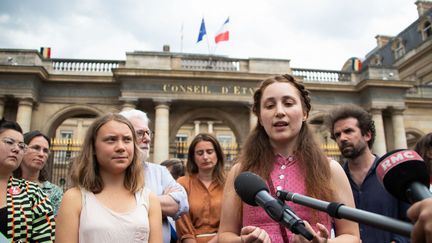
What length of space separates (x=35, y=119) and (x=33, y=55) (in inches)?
136

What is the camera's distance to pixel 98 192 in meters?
2.58

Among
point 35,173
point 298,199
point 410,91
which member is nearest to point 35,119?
point 35,173

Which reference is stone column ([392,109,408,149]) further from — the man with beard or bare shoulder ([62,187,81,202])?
bare shoulder ([62,187,81,202])

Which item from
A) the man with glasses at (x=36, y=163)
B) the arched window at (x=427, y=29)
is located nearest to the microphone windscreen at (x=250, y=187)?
the man with glasses at (x=36, y=163)

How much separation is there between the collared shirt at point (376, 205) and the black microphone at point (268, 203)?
67.6 inches

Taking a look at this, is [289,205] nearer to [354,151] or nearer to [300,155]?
[300,155]

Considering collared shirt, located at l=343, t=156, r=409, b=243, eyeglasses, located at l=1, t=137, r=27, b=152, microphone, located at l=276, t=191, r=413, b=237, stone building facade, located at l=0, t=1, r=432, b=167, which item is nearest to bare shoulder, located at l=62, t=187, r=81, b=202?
eyeglasses, located at l=1, t=137, r=27, b=152

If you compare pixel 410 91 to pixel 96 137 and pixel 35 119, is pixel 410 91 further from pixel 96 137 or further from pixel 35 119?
pixel 96 137

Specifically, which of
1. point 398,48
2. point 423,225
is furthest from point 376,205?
point 398,48

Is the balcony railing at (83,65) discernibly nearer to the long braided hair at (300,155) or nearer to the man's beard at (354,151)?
the man's beard at (354,151)

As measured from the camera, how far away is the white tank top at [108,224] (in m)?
2.35

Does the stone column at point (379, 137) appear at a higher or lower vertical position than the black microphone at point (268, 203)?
higher

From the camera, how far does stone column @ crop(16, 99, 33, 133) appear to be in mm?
17734

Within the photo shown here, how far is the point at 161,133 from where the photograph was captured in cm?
1820
